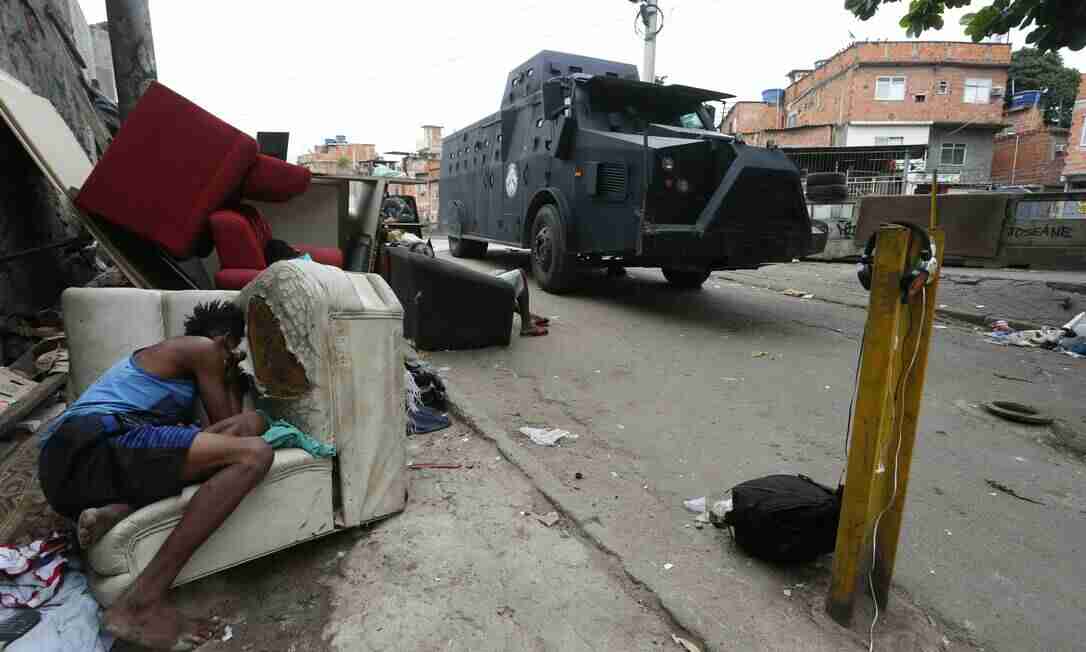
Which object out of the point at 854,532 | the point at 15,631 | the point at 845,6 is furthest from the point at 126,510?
the point at 845,6

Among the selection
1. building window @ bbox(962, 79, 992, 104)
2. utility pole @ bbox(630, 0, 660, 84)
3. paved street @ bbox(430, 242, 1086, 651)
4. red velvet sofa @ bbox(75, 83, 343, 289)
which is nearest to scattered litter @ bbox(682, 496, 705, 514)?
paved street @ bbox(430, 242, 1086, 651)

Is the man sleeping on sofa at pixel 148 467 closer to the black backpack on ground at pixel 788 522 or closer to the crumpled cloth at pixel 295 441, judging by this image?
the crumpled cloth at pixel 295 441

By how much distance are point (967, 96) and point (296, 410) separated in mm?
40531

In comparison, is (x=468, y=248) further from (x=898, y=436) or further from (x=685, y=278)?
(x=898, y=436)

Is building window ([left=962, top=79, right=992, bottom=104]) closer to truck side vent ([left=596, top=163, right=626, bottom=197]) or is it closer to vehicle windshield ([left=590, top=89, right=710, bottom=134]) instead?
vehicle windshield ([left=590, top=89, right=710, bottom=134])

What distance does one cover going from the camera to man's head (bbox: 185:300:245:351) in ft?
7.16

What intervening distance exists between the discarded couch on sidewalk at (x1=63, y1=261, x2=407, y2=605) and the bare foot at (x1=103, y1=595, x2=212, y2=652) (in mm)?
126

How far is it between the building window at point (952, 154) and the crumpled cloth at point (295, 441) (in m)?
36.1

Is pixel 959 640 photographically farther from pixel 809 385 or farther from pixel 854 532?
pixel 809 385

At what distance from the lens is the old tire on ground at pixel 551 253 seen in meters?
6.84

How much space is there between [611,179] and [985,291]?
5.41m

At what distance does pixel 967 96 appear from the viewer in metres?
32.1

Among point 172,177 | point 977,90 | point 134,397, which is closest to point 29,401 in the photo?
point 172,177

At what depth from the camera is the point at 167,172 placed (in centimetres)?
333
